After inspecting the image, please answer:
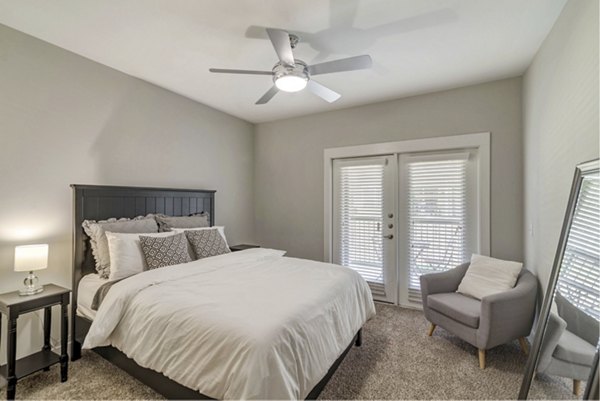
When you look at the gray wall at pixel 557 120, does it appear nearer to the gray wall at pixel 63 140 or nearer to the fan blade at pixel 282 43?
the fan blade at pixel 282 43

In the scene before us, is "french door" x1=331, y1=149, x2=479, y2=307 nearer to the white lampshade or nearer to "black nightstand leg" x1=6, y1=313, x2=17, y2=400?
the white lampshade

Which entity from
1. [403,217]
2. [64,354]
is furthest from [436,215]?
[64,354]

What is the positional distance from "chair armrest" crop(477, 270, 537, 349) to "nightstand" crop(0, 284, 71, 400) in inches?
130

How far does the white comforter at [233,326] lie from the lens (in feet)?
4.60

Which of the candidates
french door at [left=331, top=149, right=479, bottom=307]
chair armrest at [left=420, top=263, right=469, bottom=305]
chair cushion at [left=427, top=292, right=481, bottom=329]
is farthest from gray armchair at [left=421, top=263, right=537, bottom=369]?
french door at [left=331, top=149, right=479, bottom=307]

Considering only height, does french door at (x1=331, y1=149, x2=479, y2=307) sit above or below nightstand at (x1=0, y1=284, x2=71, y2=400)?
above

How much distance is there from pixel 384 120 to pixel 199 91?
2.46m

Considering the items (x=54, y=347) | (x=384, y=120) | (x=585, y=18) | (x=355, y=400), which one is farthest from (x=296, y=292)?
(x=384, y=120)

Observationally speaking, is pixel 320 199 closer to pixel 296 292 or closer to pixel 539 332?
pixel 296 292

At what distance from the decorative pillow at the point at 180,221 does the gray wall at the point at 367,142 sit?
1486mm

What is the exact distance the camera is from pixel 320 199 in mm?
4305

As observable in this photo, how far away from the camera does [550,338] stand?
1.73m

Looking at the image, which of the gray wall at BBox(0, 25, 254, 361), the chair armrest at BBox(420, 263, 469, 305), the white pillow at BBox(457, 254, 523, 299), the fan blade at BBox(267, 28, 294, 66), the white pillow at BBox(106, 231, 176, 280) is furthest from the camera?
the chair armrest at BBox(420, 263, 469, 305)

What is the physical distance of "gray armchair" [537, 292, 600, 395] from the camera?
4.43 feet
